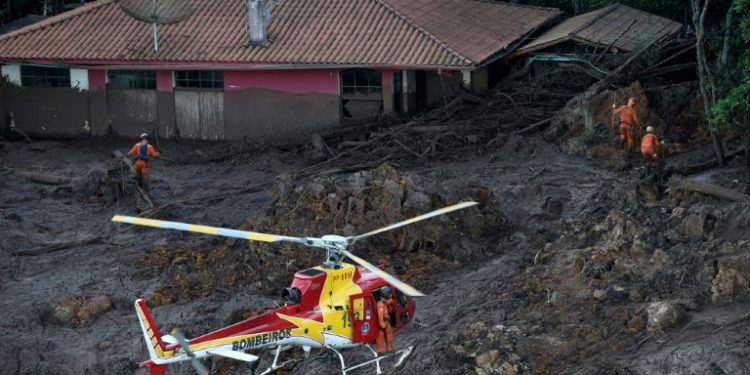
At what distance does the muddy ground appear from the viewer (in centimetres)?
1697

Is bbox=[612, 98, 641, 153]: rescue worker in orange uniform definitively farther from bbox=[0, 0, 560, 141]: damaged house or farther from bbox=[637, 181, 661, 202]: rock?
bbox=[0, 0, 560, 141]: damaged house

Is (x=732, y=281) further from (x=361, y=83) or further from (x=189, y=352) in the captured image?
(x=361, y=83)

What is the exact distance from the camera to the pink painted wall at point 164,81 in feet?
104

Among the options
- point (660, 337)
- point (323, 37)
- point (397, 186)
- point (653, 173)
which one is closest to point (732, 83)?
point (653, 173)

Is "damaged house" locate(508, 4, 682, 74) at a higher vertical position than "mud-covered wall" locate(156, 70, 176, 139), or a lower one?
higher

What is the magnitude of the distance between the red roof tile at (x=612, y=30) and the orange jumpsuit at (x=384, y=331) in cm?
1597

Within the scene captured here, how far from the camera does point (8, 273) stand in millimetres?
22172

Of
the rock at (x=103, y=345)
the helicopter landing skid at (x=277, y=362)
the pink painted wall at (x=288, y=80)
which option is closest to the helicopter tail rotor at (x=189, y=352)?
the helicopter landing skid at (x=277, y=362)

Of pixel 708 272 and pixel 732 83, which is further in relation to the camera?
pixel 732 83

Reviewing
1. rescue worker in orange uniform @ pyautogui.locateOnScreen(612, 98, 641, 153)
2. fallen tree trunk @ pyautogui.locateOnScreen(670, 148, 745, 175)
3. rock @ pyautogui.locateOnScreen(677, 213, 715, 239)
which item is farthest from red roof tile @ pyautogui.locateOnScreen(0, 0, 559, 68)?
rock @ pyautogui.locateOnScreen(677, 213, 715, 239)

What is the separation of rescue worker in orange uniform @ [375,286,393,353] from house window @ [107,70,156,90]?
672 inches

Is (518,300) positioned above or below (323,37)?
below

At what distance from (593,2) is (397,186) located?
52.5 ft

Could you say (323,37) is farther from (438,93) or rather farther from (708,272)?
(708,272)
